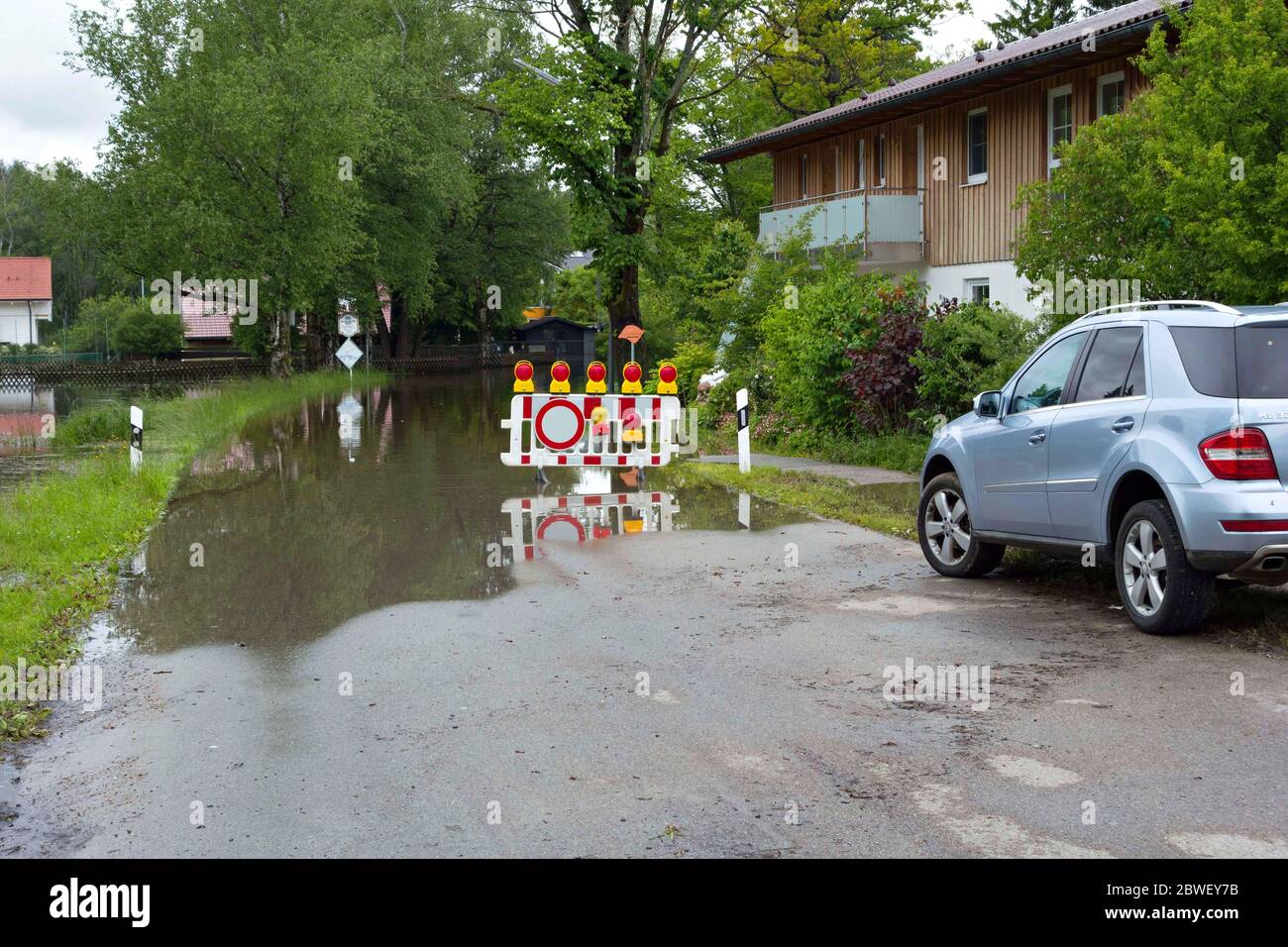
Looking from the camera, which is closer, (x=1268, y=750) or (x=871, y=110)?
(x=1268, y=750)

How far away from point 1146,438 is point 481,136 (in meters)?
63.0

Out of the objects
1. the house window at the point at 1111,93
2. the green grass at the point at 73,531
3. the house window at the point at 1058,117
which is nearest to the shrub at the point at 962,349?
the house window at the point at 1111,93

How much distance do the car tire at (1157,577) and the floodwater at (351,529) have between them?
4.44 meters

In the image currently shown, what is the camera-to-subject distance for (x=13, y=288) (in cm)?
9362

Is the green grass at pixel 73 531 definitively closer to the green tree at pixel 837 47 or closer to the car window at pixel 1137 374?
the car window at pixel 1137 374

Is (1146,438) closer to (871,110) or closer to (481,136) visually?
(871,110)

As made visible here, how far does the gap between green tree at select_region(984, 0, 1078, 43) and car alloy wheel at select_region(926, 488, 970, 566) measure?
4619 cm

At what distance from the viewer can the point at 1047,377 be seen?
977 centimetres

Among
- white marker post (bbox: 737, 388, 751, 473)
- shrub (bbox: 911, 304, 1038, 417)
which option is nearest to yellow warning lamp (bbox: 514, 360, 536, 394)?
white marker post (bbox: 737, 388, 751, 473)

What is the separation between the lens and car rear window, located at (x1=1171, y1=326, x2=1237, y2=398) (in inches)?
314

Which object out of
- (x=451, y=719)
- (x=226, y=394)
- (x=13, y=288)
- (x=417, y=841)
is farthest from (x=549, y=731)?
(x=13, y=288)

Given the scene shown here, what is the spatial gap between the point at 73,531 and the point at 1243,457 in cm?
993

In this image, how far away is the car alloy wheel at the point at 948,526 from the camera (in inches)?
419
